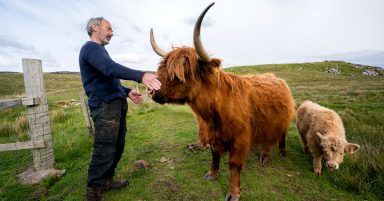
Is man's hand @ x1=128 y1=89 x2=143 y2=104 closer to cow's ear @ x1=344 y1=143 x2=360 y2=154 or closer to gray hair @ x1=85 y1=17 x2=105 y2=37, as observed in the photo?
gray hair @ x1=85 y1=17 x2=105 y2=37

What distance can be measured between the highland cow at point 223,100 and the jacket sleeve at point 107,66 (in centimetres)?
32

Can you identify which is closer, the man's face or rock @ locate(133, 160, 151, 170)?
the man's face

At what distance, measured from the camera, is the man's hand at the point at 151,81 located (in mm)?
3311

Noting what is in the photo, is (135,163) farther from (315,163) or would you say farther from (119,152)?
(315,163)

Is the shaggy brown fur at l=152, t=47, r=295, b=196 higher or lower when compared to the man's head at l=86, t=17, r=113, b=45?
lower

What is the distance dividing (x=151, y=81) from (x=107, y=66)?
576mm

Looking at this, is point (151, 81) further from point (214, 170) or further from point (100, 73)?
point (214, 170)

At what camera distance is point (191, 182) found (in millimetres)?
4680

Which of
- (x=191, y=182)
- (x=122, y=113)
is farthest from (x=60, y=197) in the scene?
(x=191, y=182)

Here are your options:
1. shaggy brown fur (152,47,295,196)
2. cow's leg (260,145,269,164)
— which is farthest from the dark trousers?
cow's leg (260,145,269,164)

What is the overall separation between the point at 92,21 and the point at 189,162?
10.5ft

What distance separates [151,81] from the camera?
11.0 ft

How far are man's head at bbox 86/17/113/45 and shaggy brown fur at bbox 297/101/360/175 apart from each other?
160 inches

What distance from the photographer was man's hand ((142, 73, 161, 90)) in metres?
3.31
